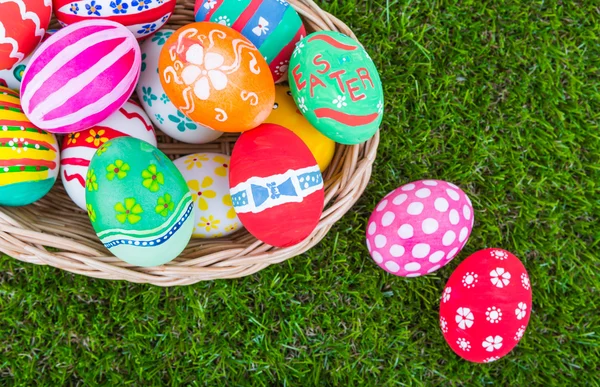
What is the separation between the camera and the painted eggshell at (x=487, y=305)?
143cm

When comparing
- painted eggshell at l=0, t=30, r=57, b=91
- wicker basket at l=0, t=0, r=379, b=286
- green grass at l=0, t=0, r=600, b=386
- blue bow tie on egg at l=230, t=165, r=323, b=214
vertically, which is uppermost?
painted eggshell at l=0, t=30, r=57, b=91

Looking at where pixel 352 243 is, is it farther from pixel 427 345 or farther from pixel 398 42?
pixel 398 42

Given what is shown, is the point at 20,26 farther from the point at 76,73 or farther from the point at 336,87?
the point at 336,87

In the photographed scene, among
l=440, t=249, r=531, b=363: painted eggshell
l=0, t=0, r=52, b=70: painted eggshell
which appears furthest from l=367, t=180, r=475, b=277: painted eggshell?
l=0, t=0, r=52, b=70: painted eggshell

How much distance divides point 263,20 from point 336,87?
25 cm

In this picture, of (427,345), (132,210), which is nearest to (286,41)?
(132,210)

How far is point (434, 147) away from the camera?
1.74m

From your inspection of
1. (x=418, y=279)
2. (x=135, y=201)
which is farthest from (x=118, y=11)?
(x=418, y=279)

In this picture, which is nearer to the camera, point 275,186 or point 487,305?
point 275,186

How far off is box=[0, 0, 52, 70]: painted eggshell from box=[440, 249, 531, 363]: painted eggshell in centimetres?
121

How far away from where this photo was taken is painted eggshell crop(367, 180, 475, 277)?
1.40 m

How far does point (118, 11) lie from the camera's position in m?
1.24

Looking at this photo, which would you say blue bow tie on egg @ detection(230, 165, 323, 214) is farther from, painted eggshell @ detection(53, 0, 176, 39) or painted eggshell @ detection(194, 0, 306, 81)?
painted eggshell @ detection(53, 0, 176, 39)

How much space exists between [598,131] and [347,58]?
3.40ft
